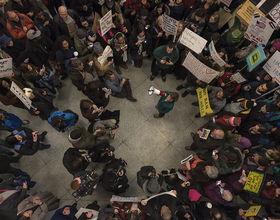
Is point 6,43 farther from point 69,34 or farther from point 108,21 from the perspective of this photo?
point 108,21

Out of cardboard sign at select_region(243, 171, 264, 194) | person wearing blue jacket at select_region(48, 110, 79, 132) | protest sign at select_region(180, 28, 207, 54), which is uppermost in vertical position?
protest sign at select_region(180, 28, 207, 54)

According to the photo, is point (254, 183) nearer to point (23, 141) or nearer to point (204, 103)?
point (204, 103)

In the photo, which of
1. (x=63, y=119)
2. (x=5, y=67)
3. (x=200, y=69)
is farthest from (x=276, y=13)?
(x=5, y=67)

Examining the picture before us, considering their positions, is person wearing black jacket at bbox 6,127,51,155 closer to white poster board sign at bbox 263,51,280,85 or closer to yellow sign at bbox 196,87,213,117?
yellow sign at bbox 196,87,213,117

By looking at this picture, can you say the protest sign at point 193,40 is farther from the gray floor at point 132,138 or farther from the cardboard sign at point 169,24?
the gray floor at point 132,138

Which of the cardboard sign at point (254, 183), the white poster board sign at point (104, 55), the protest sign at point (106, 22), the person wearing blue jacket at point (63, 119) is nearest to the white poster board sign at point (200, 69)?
the white poster board sign at point (104, 55)

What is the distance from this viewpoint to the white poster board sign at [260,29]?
4.10 m

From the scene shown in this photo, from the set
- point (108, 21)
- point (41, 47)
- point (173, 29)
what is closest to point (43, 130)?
point (41, 47)

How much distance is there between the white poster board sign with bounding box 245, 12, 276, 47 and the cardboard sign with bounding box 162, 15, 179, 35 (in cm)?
210

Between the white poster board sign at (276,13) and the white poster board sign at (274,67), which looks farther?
the white poster board sign at (276,13)

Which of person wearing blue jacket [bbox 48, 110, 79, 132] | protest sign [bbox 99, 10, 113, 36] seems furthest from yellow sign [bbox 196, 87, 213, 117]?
person wearing blue jacket [bbox 48, 110, 79, 132]

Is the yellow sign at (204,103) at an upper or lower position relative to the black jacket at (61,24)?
lower

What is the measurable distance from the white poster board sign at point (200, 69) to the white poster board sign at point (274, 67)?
1491 millimetres

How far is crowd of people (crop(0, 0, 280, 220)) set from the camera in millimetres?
3699
